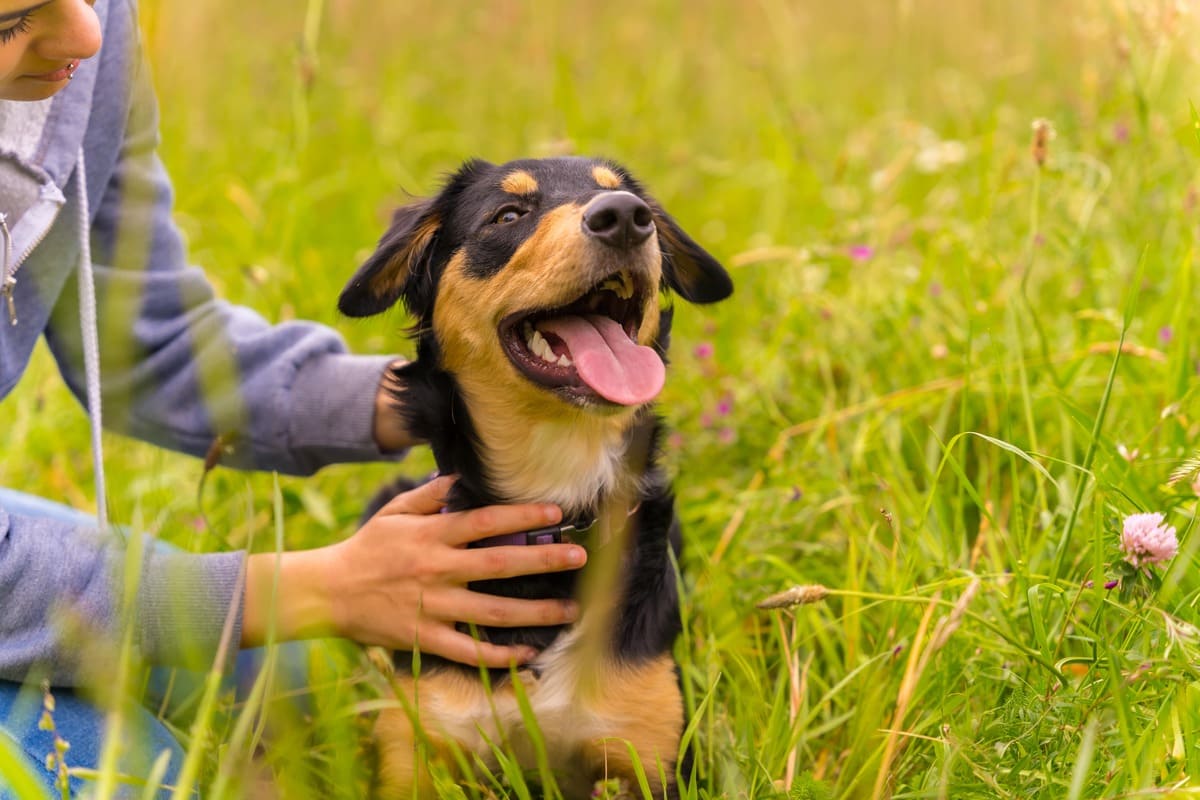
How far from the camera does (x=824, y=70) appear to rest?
19.7 feet

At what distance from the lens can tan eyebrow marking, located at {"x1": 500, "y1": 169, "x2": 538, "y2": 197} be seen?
2.28m

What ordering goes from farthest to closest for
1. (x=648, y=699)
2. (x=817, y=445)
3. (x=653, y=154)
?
(x=653, y=154) < (x=817, y=445) < (x=648, y=699)

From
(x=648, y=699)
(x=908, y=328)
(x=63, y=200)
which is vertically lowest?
(x=648, y=699)

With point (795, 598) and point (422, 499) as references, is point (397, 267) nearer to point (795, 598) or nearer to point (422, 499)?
point (422, 499)

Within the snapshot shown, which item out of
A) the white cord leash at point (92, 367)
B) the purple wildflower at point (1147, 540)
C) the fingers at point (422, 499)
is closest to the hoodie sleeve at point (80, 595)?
the white cord leash at point (92, 367)

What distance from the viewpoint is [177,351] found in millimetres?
2705

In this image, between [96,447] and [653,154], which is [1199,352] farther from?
[653,154]

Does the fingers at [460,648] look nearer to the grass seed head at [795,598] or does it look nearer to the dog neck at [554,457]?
the dog neck at [554,457]

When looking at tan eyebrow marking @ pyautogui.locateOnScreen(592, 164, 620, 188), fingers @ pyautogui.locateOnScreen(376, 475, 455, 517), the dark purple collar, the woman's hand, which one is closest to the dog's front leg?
the woman's hand

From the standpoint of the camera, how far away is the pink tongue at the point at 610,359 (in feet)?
6.64

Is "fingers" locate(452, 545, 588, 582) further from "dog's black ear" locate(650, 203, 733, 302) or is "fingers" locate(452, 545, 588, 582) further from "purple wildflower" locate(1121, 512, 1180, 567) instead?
"purple wildflower" locate(1121, 512, 1180, 567)

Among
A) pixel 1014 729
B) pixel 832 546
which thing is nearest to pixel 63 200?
pixel 832 546

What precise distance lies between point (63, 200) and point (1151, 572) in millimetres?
2050

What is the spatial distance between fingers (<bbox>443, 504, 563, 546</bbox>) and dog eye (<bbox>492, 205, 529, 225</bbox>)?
1.90 feet
